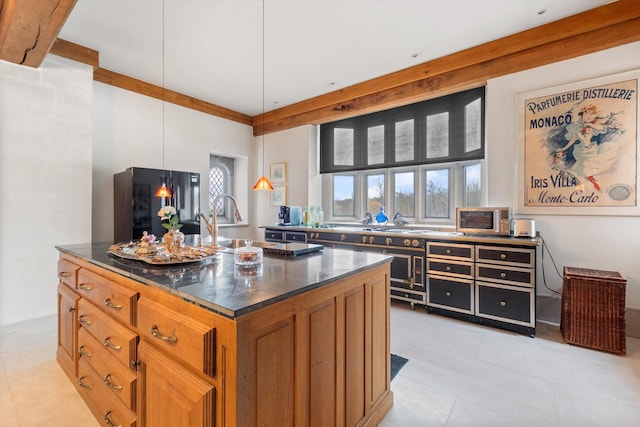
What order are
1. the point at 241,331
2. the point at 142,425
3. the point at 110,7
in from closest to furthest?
the point at 241,331 → the point at 142,425 → the point at 110,7

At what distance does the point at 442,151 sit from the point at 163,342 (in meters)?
3.69

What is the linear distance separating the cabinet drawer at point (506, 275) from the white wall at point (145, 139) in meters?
4.09

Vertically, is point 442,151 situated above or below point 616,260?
above

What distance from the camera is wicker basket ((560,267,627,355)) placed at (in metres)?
2.32

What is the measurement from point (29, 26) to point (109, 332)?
2565 mm

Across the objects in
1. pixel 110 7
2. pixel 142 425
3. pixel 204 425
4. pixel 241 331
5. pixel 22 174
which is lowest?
pixel 142 425

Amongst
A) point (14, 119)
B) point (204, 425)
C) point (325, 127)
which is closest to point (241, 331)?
point (204, 425)

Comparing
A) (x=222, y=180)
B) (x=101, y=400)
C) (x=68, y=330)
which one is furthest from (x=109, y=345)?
(x=222, y=180)

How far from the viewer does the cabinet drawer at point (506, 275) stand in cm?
262

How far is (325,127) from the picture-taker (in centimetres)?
497

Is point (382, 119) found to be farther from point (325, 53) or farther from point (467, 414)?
point (467, 414)

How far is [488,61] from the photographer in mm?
3238

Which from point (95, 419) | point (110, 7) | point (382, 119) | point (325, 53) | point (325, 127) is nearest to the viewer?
point (95, 419)

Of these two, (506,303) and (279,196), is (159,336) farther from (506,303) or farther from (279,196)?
(279,196)
